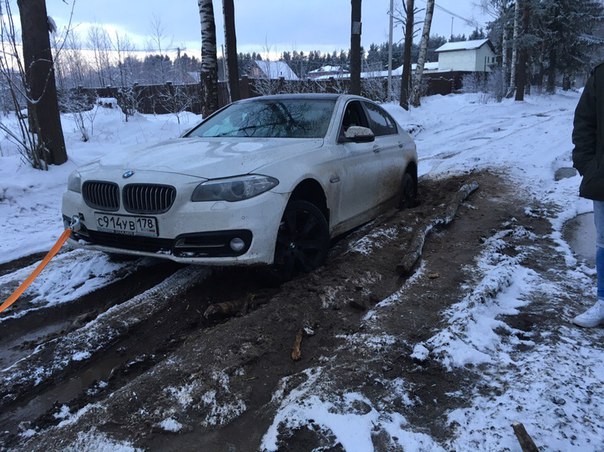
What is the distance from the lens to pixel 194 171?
3592mm

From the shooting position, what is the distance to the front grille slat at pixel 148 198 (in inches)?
137

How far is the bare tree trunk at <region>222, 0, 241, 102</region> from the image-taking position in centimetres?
1435

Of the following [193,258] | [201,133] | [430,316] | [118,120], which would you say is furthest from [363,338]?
[118,120]

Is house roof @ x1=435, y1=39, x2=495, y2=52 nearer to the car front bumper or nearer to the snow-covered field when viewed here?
the snow-covered field

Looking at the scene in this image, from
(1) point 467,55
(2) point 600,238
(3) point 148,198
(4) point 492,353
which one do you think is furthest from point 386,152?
(1) point 467,55

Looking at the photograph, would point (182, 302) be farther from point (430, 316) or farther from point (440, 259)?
point (440, 259)

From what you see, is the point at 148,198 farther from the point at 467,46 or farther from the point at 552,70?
the point at 467,46

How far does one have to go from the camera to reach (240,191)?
349 cm

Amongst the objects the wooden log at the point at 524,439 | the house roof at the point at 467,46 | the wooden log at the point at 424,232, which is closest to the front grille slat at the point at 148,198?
the wooden log at the point at 424,232

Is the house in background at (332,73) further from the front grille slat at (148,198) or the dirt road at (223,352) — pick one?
the front grille slat at (148,198)

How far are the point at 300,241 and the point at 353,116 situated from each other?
76.2 inches

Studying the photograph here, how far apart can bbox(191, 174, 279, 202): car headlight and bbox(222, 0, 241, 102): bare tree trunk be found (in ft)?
38.6

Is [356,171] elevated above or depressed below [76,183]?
below

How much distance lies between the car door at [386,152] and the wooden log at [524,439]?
348 centimetres
